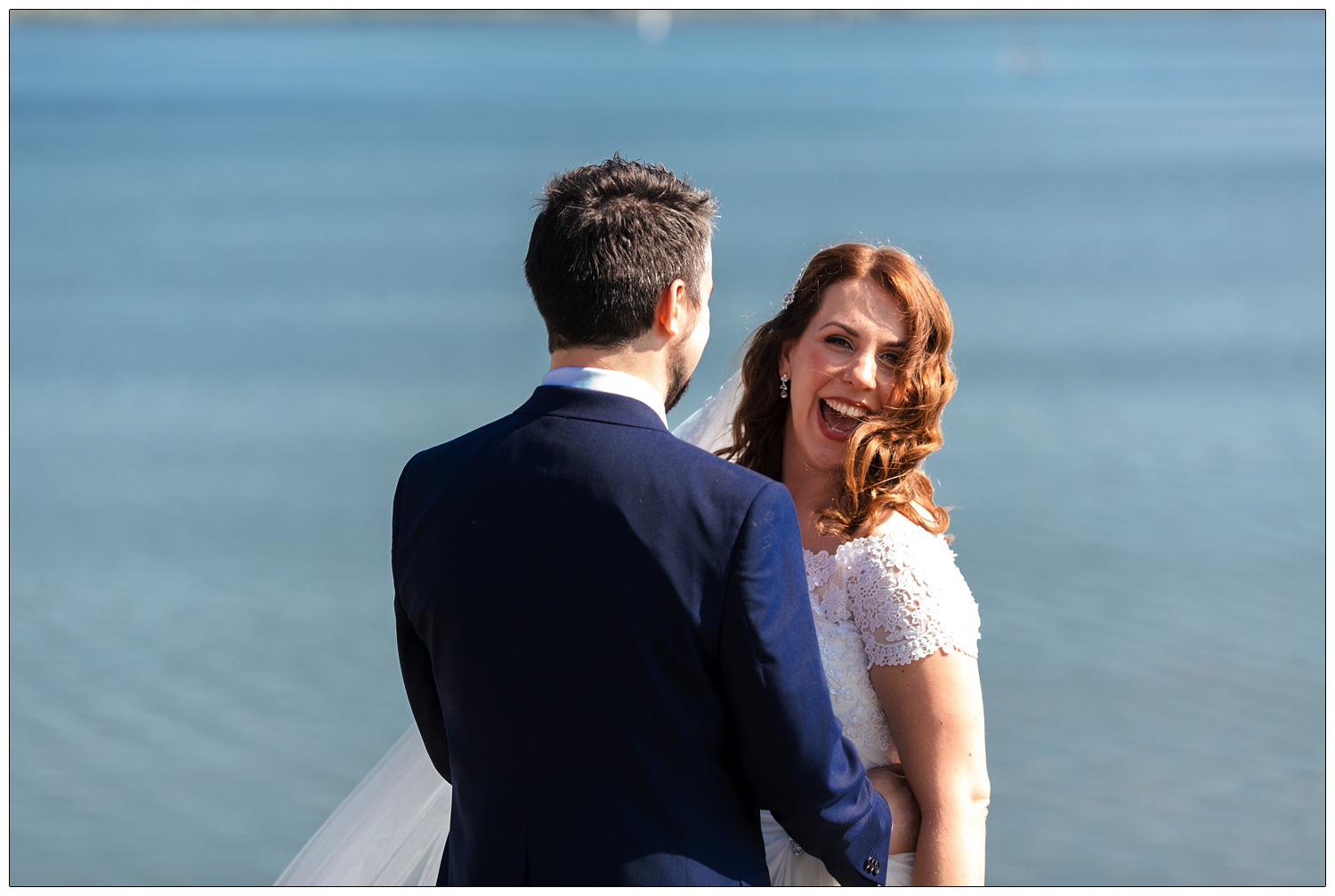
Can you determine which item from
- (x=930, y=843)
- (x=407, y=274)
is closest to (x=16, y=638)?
(x=930, y=843)

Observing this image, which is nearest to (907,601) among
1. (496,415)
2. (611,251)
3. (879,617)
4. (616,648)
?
(879,617)

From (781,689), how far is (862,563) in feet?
2.36

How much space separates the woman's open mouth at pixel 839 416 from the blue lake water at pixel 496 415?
52cm

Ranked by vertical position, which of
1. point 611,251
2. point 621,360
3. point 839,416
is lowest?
point 839,416

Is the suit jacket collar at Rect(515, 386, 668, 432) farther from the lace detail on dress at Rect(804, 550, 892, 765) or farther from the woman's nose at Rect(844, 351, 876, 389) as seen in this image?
the woman's nose at Rect(844, 351, 876, 389)

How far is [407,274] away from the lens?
16.0m

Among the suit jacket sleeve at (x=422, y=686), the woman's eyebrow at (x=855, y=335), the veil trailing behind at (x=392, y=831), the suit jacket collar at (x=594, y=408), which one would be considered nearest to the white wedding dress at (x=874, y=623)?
the woman's eyebrow at (x=855, y=335)

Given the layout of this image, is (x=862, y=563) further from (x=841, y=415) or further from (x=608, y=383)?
(x=608, y=383)

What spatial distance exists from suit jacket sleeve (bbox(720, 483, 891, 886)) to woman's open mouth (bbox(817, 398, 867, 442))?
2.86 ft

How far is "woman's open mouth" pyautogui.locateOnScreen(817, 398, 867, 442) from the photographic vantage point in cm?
287

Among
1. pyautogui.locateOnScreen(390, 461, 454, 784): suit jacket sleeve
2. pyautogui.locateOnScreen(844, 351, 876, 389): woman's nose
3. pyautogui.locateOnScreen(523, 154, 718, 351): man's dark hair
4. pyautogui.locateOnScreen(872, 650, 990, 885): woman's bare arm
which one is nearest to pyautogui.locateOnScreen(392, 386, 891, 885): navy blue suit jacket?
pyautogui.locateOnScreen(523, 154, 718, 351): man's dark hair

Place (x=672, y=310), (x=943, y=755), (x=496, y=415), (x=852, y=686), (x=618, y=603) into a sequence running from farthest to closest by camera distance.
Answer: (x=496, y=415)
(x=852, y=686)
(x=943, y=755)
(x=672, y=310)
(x=618, y=603)

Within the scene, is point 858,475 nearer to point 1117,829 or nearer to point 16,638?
point 1117,829

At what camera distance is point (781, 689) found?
1979mm
